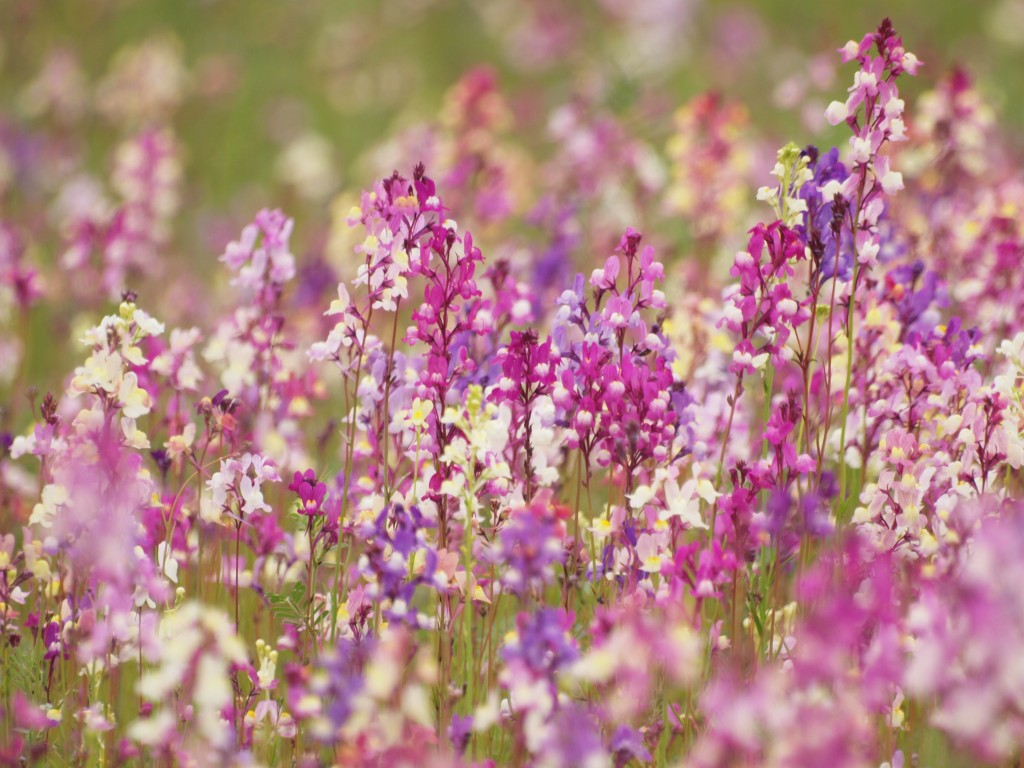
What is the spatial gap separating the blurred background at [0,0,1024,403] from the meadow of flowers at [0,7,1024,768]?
3.47ft

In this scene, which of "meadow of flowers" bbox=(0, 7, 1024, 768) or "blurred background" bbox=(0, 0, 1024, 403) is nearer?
"meadow of flowers" bbox=(0, 7, 1024, 768)

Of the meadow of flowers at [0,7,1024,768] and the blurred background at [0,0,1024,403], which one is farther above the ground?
the blurred background at [0,0,1024,403]

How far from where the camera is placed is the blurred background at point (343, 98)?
18.9 ft

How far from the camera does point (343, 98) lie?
38.8ft

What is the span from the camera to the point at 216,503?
2.67 metres

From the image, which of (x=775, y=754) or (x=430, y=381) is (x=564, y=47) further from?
(x=775, y=754)

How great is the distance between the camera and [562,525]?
2.61 metres

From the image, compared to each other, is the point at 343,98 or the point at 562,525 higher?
the point at 343,98

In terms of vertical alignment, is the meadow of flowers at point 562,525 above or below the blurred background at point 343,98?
below

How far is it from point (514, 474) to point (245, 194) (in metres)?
7.64

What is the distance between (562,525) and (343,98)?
9924 mm

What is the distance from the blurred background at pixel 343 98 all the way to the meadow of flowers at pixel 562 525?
1.06 m

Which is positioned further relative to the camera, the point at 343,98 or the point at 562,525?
the point at 343,98

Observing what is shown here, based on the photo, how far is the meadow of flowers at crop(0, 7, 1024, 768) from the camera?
1791 millimetres
